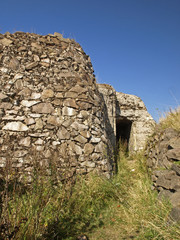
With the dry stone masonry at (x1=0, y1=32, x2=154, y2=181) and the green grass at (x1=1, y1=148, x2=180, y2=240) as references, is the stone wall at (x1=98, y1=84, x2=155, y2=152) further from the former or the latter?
the green grass at (x1=1, y1=148, x2=180, y2=240)

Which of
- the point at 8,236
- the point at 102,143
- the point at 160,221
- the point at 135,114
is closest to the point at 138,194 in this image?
the point at 160,221

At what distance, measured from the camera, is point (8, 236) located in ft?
5.65

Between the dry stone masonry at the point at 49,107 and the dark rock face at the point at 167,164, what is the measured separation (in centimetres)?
116

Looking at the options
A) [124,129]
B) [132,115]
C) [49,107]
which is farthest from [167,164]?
[124,129]

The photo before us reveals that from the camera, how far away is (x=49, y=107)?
4422mm

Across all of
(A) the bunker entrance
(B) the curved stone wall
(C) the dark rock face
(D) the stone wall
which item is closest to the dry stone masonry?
(B) the curved stone wall

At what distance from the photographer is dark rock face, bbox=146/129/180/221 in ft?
9.63

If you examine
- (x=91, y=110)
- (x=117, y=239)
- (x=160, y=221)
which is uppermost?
(x=91, y=110)

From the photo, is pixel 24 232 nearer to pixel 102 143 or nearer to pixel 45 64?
pixel 102 143

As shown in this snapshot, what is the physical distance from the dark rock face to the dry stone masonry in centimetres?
116

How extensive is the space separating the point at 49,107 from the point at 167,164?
115 inches

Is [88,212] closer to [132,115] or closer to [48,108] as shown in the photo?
[48,108]

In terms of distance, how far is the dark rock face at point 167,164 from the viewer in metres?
2.94

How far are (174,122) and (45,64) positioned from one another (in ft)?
12.1
